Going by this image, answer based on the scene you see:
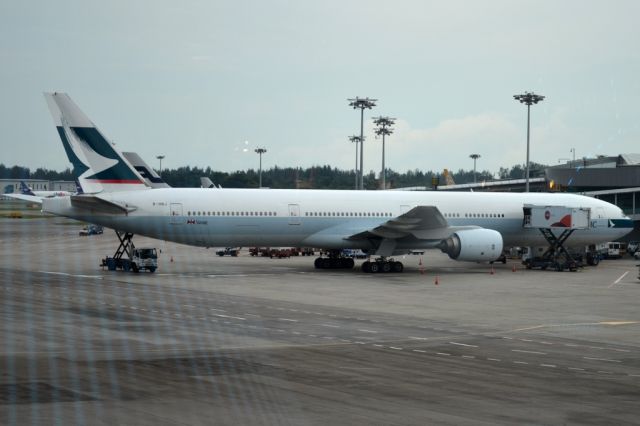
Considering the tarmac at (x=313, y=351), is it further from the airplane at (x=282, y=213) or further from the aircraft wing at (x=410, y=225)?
the aircraft wing at (x=410, y=225)

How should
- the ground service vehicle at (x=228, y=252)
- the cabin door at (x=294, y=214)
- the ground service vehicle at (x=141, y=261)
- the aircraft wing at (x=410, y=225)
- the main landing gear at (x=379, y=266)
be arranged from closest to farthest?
the ground service vehicle at (x=141, y=261)
the aircraft wing at (x=410, y=225)
the cabin door at (x=294, y=214)
the main landing gear at (x=379, y=266)
the ground service vehicle at (x=228, y=252)

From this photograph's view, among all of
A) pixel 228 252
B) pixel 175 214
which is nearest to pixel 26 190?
pixel 228 252

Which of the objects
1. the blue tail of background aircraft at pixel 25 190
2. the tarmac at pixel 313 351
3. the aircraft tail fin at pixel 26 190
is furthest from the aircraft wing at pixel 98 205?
the blue tail of background aircraft at pixel 25 190

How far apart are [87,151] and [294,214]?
10709 millimetres

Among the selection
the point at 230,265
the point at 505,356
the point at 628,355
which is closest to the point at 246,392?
the point at 505,356

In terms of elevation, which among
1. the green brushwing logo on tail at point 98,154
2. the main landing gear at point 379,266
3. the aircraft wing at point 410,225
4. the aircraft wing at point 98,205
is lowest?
the main landing gear at point 379,266

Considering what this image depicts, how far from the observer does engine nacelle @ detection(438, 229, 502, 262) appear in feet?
153

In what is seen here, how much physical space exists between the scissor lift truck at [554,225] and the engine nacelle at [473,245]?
5857 millimetres

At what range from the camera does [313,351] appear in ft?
69.8

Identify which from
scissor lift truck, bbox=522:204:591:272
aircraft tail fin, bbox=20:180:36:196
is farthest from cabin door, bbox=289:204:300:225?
aircraft tail fin, bbox=20:180:36:196

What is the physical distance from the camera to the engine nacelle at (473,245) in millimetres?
46656

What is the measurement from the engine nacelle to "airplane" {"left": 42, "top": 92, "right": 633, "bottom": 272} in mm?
51

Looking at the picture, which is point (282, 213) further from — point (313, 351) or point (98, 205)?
point (313, 351)

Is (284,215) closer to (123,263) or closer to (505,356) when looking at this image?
(123,263)
